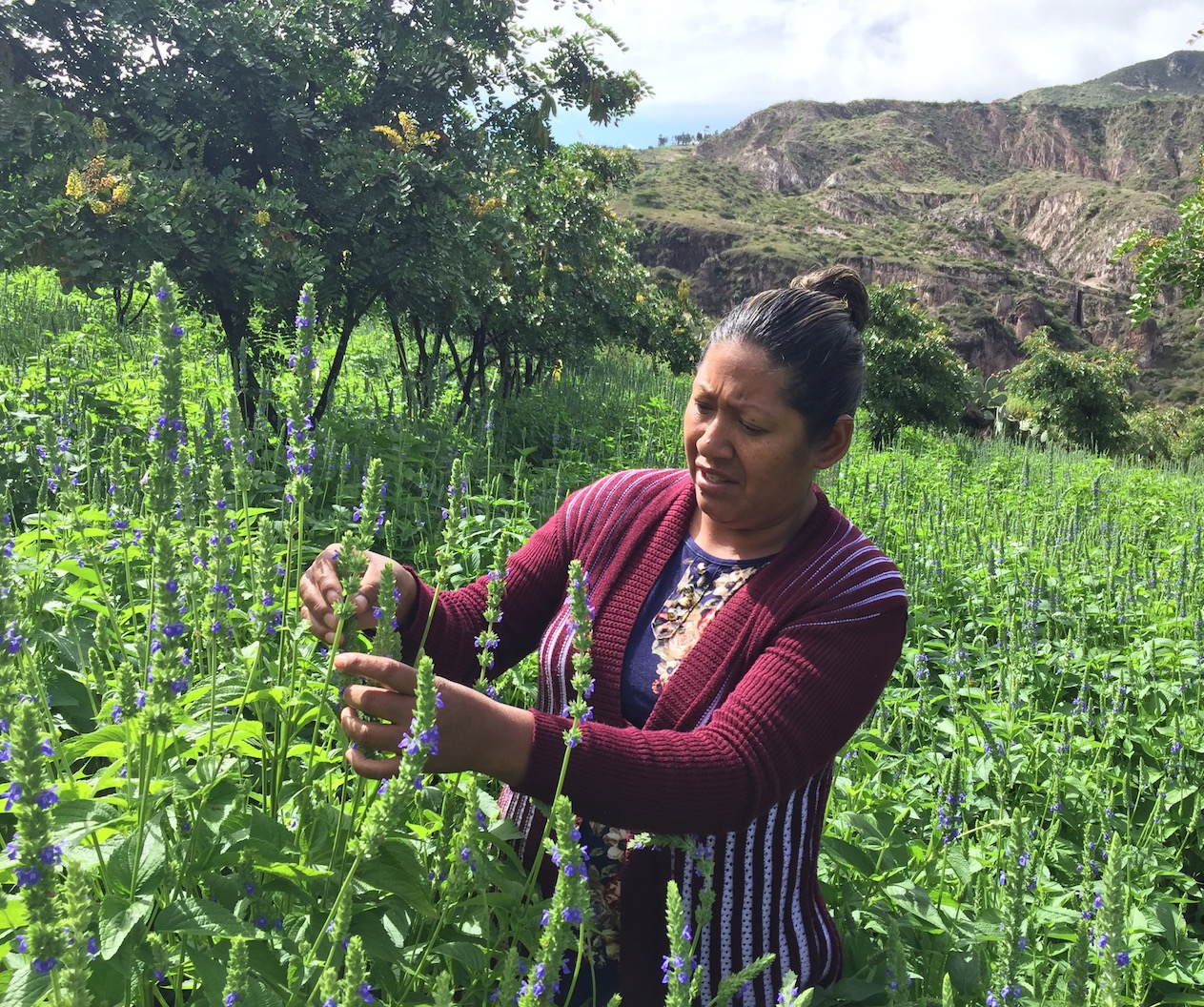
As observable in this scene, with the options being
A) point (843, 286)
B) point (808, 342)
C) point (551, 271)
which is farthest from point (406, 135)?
point (808, 342)

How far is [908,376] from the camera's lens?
1867cm

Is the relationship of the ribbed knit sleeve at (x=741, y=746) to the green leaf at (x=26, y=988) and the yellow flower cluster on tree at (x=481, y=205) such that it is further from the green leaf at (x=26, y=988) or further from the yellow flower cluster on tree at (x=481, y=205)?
the yellow flower cluster on tree at (x=481, y=205)

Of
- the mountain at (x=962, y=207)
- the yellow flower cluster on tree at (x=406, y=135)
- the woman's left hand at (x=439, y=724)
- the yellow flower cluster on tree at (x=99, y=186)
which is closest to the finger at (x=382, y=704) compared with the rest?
the woman's left hand at (x=439, y=724)

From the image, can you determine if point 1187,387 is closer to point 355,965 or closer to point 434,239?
point 434,239

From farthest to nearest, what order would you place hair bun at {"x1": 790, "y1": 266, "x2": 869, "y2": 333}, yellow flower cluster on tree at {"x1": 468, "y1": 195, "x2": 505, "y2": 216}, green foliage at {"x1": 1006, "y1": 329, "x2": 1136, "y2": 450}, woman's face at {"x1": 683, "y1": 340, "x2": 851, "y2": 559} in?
green foliage at {"x1": 1006, "y1": 329, "x2": 1136, "y2": 450}
yellow flower cluster on tree at {"x1": 468, "y1": 195, "x2": 505, "y2": 216}
hair bun at {"x1": 790, "y1": 266, "x2": 869, "y2": 333}
woman's face at {"x1": 683, "y1": 340, "x2": 851, "y2": 559}

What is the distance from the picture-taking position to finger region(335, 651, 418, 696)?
1.16 m

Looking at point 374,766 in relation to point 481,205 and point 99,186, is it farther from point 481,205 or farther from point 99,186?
point 481,205

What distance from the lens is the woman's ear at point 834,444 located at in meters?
1.96

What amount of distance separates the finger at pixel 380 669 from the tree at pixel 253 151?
14.4ft

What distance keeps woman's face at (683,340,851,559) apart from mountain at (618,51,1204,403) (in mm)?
54301

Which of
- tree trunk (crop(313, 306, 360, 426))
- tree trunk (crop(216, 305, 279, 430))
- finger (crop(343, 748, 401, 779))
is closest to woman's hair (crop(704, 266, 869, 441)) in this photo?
finger (crop(343, 748, 401, 779))

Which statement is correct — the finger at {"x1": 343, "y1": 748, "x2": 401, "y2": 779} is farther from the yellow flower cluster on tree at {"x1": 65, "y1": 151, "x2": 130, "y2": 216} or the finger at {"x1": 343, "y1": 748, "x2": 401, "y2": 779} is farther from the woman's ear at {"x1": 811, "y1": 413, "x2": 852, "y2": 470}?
the yellow flower cluster on tree at {"x1": 65, "y1": 151, "x2": 130, "y2": 216}

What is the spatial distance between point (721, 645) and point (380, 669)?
80 centimetres

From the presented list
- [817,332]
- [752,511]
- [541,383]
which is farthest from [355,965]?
[541,383]
